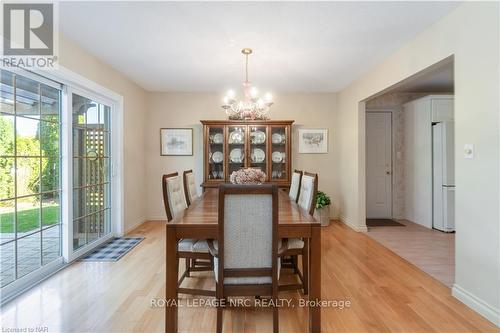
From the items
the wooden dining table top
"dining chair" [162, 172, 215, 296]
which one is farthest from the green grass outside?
the wooden dining table top

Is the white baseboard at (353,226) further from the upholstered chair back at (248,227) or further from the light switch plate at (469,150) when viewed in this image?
the upholstered chair back at (248,227)

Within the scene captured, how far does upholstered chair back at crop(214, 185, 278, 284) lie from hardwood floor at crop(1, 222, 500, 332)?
558 millimetres

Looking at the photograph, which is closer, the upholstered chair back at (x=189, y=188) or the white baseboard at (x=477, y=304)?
the white baseboard at (x=477, y=304)

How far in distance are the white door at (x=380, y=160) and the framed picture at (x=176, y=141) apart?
3.35m

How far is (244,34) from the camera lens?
8.59 ft

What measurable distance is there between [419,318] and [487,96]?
1.67 metres

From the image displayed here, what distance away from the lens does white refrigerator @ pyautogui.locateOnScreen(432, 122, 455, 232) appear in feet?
13.4

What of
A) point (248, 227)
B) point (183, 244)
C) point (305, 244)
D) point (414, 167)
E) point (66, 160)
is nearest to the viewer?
point (248, 227)

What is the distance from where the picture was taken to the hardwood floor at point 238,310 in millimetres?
1819

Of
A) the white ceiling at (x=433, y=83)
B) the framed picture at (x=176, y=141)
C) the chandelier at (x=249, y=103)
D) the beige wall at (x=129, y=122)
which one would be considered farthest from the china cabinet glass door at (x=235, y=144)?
the white ceiling at (x=433, y=83)

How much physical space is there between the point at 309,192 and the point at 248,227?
913 mm

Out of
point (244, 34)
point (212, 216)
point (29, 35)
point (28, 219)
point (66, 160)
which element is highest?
point (244, 34)

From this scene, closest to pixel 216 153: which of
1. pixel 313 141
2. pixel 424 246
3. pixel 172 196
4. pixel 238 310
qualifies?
pixel 313 141

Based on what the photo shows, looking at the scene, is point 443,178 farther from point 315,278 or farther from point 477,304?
point 315,278
